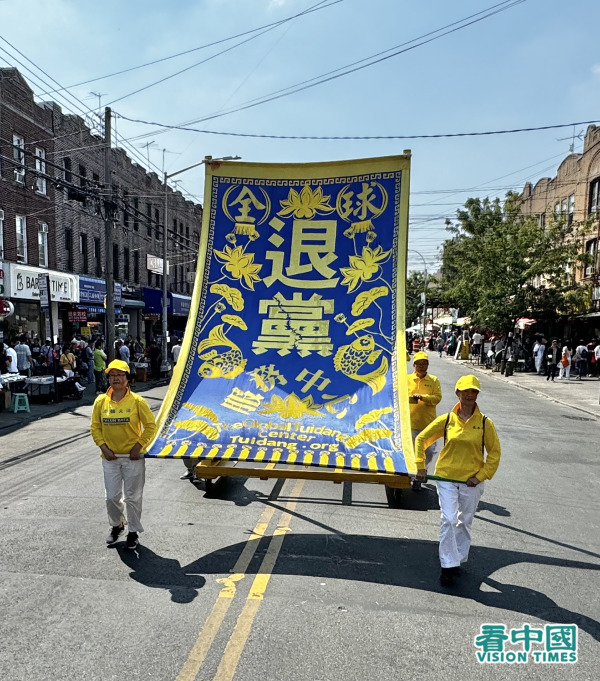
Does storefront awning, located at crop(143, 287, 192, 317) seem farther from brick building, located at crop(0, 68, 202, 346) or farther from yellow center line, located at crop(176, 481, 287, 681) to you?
yellow center line, located at crop(176, 481, 287, 681)

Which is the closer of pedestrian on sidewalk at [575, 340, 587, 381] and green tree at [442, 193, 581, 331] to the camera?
pedestrian on sidewalk at [575, 340, 587, 381]

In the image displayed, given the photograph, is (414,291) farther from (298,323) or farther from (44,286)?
(298,323)

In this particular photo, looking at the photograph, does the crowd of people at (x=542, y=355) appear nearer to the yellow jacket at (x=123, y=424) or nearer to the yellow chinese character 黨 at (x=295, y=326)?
the yellow chinese character 黨 at (x=295, y=326)

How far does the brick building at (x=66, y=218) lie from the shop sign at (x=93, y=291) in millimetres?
53

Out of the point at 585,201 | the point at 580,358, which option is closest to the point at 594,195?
the point at 585,201

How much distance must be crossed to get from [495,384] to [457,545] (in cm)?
1972

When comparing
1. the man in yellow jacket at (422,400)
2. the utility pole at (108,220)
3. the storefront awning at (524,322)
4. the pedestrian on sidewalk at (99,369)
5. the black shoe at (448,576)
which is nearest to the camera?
the black shoe at (448,576)

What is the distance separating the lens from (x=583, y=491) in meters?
7.32

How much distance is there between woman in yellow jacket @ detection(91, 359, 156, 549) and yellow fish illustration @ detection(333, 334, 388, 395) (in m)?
2.07

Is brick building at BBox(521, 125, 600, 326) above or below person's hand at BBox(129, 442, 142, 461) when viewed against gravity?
above

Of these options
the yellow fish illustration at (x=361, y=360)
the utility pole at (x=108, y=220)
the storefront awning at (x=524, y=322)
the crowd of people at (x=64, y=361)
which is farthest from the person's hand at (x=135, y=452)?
the storefront awning at (x=524, y=322)

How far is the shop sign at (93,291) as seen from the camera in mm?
27941

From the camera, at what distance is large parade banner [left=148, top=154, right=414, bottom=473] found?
16.4 ft

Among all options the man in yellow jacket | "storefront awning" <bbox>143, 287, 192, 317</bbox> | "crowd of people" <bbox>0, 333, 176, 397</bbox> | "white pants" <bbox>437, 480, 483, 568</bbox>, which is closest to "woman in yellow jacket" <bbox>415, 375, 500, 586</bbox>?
"white pants" <bbox>437, 480, 483, 568</bbox>
